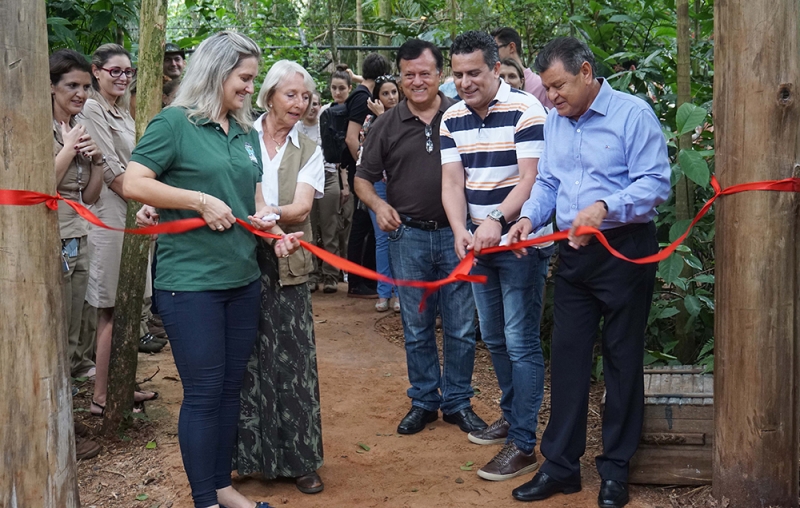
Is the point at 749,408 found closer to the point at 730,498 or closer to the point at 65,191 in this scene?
the point at 730,498

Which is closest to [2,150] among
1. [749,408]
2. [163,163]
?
[163,163]

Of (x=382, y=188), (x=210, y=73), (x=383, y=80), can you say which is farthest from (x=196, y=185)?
(x=382, y=188)

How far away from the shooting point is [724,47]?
3641 millimetres

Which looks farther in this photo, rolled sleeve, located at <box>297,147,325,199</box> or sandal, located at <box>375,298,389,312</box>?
sandal, located at <box>375,298,389,312</box>

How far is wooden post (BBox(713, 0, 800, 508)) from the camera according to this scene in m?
3.54

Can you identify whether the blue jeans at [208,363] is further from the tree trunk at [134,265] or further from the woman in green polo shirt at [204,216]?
the tree trunk at [134,265]

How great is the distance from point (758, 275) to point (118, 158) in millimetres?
3938

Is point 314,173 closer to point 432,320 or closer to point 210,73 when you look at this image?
point 210,73

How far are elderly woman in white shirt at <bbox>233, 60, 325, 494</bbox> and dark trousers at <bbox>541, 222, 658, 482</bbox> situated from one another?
1207 mm

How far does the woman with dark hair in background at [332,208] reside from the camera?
354 inches

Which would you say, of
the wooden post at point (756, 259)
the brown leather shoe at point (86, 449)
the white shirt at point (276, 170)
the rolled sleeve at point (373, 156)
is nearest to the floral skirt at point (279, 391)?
the white shirt at point (276, 170)

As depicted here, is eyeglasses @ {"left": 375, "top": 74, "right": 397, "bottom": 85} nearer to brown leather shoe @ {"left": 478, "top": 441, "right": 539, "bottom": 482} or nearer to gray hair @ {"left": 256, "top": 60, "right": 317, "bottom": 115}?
gray hair @ {"left": 256, "top": 60, "right": 317, "bottom": 115}

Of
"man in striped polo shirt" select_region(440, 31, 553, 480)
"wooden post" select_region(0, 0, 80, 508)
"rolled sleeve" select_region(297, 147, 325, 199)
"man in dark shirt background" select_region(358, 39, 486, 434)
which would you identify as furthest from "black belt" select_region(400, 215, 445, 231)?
"wooden post" select_region(0, 0, 80, 508)

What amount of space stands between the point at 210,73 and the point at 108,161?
6.95ft
